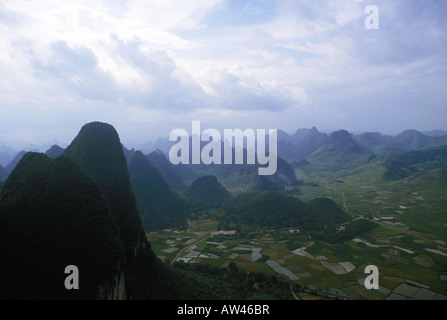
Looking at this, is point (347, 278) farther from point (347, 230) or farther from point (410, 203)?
point (410, 203)

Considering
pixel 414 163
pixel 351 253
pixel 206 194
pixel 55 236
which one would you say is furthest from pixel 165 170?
pixel 414 163

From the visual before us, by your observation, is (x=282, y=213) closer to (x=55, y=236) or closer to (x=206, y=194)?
(x=206, y=194)

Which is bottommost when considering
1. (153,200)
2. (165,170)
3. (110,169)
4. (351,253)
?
(351,253)

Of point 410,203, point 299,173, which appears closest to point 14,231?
point 410,203

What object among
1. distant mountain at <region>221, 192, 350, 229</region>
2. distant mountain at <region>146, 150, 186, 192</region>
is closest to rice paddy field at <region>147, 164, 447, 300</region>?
distant mountain at <region>221, 192, 350, 229</region>

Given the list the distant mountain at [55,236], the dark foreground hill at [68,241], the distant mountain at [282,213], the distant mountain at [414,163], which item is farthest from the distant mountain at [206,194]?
the distant mountain at [414,163]

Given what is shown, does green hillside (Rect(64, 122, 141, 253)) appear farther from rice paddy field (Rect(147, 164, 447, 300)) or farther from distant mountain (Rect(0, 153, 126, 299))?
rice paddy field (Rect(147, 164, 447, 300))

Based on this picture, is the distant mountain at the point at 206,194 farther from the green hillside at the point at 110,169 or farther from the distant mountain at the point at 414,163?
the distant mountain at the point at 414,163
